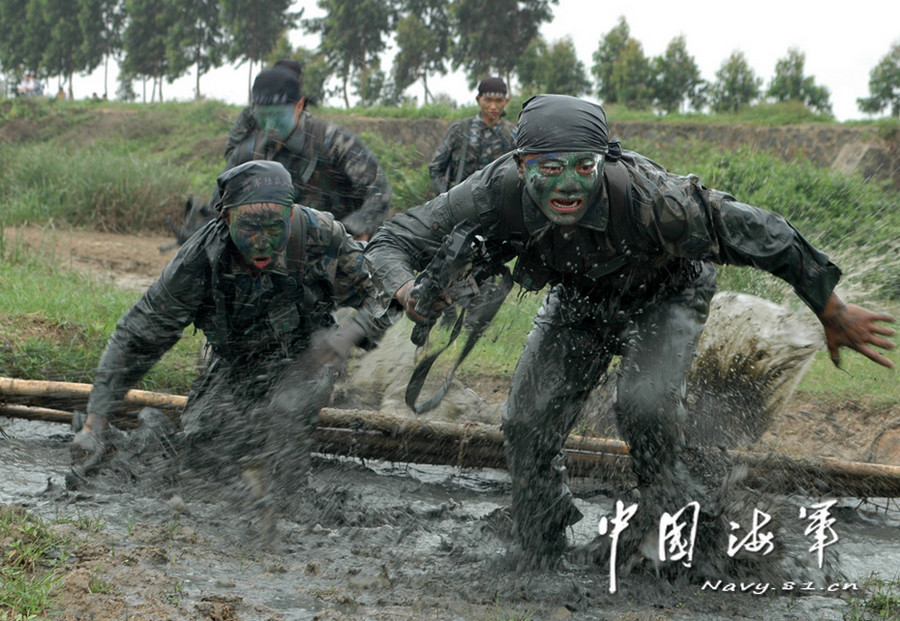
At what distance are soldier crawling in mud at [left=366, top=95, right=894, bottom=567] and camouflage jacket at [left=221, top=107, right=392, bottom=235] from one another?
222 cm

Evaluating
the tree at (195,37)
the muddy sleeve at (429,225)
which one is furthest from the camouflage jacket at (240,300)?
the tree at (195,37)

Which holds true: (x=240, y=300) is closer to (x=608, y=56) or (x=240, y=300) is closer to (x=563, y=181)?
(x=563, y=181)

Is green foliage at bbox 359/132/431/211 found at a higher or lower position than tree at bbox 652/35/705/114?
lower

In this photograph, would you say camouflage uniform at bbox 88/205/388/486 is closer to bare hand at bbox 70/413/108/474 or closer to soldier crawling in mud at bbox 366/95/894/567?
bare hand at bbox 70/413/108/474

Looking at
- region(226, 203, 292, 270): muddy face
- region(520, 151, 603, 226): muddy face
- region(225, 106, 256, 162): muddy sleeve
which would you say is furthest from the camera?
region(225, 106, 256, 162): muddy sleeve

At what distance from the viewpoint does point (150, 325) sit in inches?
173

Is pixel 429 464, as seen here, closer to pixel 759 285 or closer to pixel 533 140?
pixel 533 140

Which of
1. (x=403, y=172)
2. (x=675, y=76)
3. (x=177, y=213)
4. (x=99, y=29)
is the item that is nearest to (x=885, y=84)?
(x=675, y=76)

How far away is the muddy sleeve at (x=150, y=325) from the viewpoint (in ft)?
14.2

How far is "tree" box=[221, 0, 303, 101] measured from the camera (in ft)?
110

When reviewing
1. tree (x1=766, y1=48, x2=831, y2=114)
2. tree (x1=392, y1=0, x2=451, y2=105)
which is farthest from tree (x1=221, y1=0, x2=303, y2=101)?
tree (x1=766, y1=48, x2=831, y2=114)

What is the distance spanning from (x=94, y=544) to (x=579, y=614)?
5.59ft

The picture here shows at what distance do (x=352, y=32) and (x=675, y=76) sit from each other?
9.66 metres

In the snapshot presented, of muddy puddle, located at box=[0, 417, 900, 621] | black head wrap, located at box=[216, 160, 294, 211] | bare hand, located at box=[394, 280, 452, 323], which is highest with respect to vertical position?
black head wrap, located at box=[216, 160, 294, 211]
